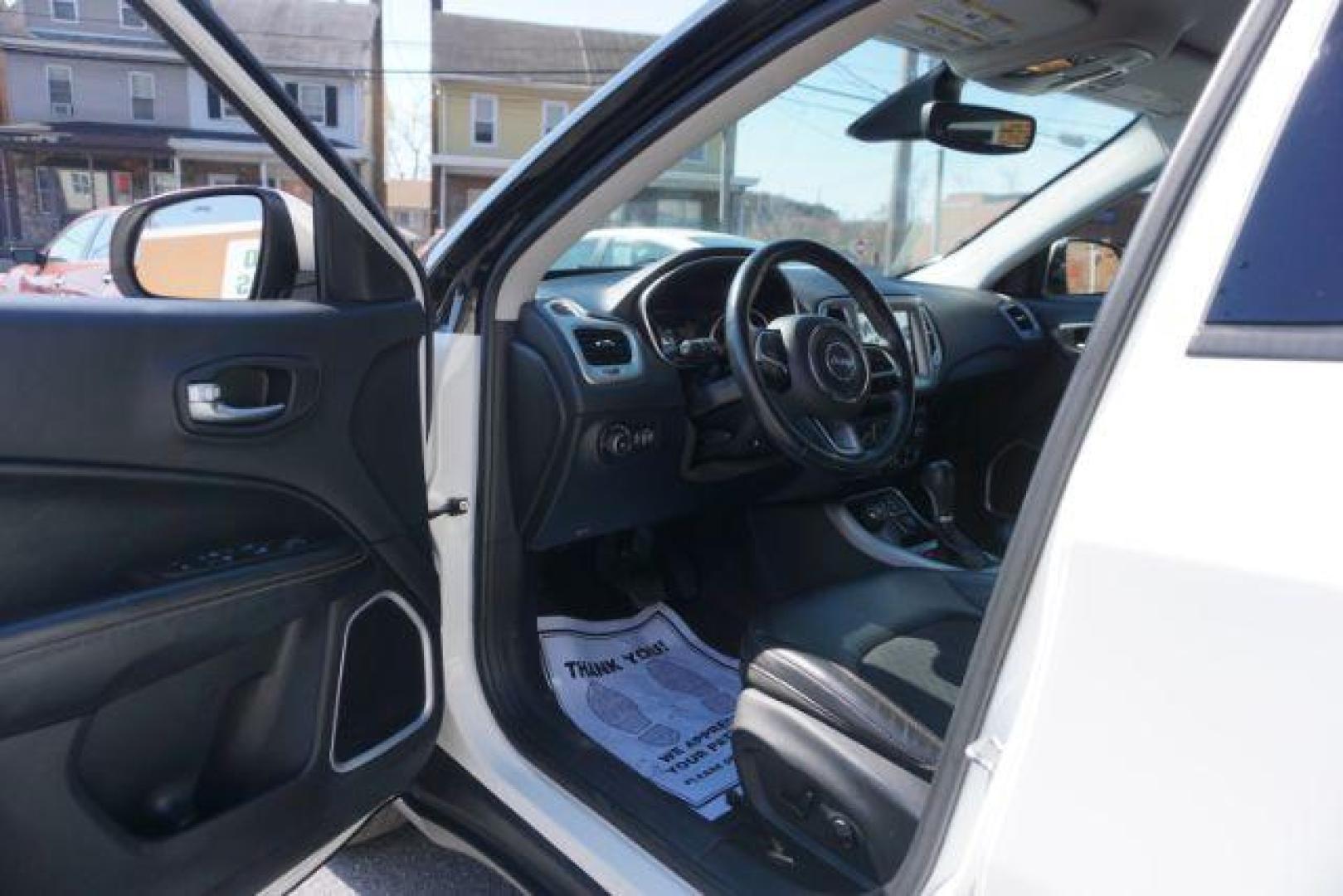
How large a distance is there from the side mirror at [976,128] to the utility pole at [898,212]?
4.87 feet

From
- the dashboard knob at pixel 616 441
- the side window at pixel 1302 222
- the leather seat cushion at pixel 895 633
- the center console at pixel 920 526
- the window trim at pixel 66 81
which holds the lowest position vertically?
the center console at pixel 920 526

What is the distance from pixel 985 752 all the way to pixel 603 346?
1.32 metres

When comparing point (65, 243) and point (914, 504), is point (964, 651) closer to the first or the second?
point (914, 504)

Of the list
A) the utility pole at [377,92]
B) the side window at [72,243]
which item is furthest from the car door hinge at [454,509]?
the utility pole at [377,92]

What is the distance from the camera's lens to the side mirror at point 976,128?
6.24 feet

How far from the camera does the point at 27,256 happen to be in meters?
6.30

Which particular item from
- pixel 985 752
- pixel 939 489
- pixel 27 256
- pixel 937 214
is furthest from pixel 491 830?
pixel 27 256

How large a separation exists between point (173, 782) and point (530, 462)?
0.86 metres

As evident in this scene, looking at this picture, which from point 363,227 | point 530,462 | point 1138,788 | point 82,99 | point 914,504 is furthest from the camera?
point 82,99

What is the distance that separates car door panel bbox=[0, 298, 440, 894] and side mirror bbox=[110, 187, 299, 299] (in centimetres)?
15

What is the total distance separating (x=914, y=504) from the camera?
3.12 metres

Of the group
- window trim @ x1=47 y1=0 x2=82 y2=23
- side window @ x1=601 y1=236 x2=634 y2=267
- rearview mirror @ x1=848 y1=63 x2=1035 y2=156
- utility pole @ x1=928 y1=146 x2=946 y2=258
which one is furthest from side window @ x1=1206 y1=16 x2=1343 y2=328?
window trim @ x1=47 y1=0 x2=82 y2=23

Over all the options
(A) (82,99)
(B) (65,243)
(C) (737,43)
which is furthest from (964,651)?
(A) (82,99)

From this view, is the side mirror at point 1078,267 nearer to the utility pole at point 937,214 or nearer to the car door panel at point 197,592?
the utility pole at point 937,214
